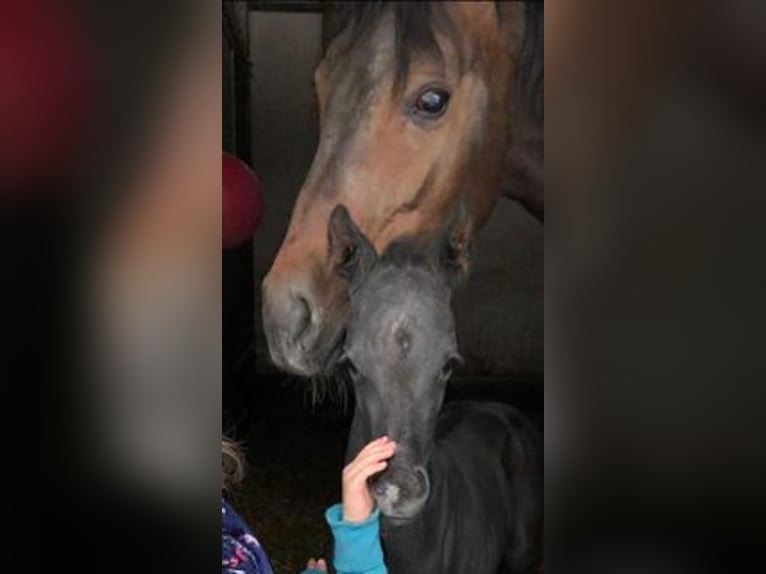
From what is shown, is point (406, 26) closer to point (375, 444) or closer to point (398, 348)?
point (398, 348)

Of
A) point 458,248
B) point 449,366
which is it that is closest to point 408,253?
point 458,248

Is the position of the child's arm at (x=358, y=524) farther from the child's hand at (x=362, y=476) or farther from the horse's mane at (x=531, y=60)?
the horse's mane at (x=531, y=60)

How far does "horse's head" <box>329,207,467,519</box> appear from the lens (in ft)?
4.18

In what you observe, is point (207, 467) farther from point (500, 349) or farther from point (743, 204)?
point (500, 349)

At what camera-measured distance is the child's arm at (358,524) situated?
1091mm

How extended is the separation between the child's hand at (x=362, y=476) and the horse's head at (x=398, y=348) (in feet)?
0.08

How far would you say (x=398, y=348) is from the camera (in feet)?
4.20

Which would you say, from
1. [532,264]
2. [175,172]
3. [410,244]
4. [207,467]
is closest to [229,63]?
[410,244]

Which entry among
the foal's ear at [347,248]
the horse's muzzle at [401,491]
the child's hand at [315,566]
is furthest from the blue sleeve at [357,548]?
the foal's ear at [347,248]

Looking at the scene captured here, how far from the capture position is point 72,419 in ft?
2.19

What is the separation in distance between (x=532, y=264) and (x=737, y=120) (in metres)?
0.73

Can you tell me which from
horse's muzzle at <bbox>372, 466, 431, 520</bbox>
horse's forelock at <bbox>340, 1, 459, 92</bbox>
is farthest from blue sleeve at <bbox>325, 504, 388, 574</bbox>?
horse's forelock at <bbox>340, 1, 459, 92</bbox>

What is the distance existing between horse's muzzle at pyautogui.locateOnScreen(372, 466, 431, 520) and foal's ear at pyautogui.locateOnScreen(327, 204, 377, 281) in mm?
331

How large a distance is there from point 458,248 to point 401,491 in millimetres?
431
